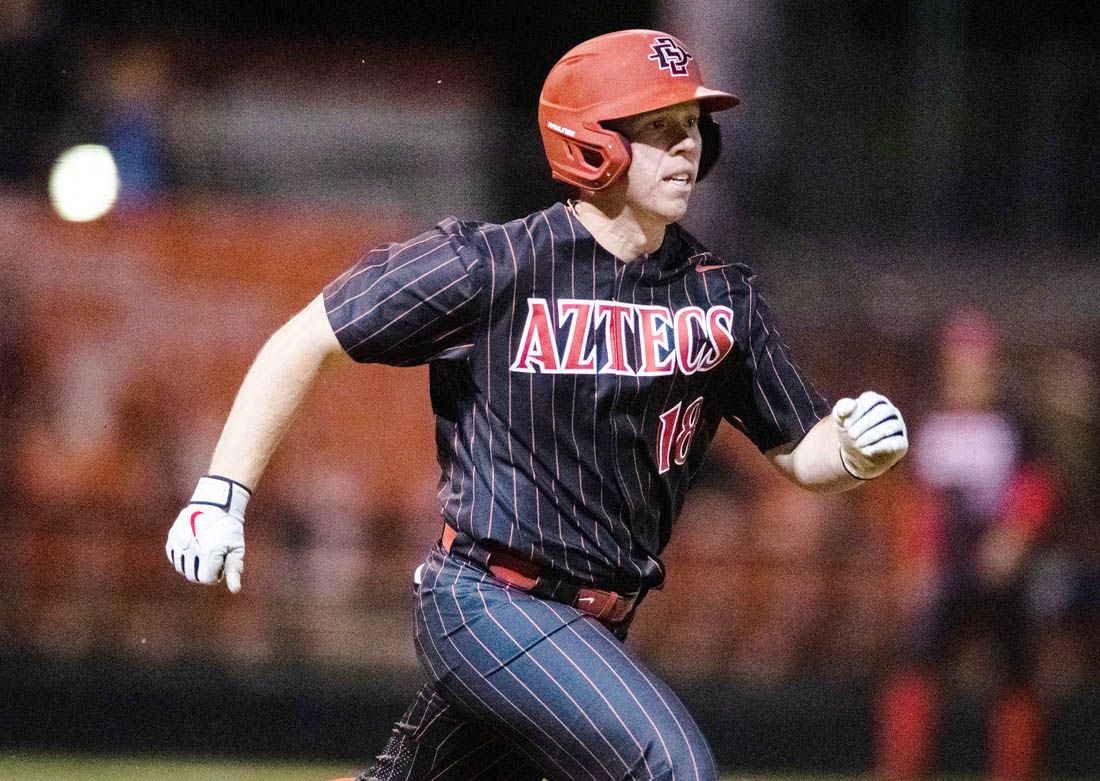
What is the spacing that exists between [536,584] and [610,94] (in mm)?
988

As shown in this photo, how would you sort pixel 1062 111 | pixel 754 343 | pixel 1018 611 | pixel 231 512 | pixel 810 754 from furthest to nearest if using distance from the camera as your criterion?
pixel 1062 111 < pixel 810 754 < pixel 1018 611 < pixel 754 343 < pixel 231 512

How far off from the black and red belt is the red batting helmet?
77cm

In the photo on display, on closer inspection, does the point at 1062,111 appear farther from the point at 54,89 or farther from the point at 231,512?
the point at 231,512

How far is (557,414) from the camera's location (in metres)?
3.30

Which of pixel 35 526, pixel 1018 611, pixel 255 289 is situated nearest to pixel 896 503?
pixel 1018 611

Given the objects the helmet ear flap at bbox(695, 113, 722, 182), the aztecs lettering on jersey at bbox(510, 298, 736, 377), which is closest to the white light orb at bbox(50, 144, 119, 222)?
the helmet ear flap at bbox(695, 113, 722, 182)

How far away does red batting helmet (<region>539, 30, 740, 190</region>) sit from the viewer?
338 centimetres

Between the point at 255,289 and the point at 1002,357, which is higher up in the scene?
the point at 255,289

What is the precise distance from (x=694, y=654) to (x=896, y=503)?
1182mm

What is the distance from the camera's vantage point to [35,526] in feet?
24.3

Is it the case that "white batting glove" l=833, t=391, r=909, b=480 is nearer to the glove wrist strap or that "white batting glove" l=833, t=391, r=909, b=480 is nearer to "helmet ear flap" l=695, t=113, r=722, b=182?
"helmet ear flap" l=695, t=113, r=722, b=182

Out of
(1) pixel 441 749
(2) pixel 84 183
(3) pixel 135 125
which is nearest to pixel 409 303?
(1) pixel 441 749

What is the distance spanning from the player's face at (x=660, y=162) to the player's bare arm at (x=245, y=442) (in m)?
0.69

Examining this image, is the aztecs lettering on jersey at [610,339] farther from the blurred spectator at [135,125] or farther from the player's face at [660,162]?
the blurred spectator at [135,125]
